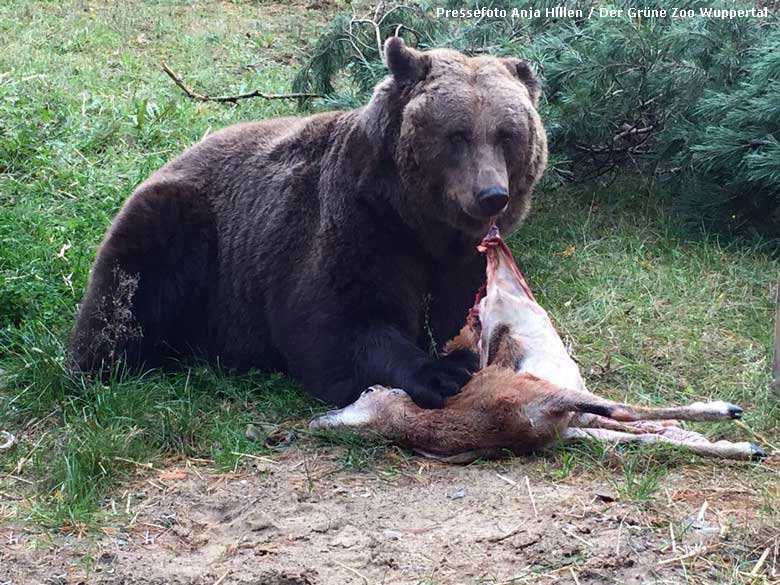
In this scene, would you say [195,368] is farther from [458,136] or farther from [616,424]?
[616,424]

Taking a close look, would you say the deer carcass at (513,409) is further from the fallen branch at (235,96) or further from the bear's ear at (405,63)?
the fallen branch at (235,96)

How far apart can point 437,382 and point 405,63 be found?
5.02ft

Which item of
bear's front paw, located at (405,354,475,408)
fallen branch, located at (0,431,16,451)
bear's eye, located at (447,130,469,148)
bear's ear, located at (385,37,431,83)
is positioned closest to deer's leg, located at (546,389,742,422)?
bear's front paw, located at (405,354,475,408)

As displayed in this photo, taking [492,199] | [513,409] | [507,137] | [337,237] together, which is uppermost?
[507,137]

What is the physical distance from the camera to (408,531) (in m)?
3.76

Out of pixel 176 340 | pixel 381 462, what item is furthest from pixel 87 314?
pixel 381 462

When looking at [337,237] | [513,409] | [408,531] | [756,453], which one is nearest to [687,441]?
[756,453]

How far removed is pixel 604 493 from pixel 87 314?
3.00 metres

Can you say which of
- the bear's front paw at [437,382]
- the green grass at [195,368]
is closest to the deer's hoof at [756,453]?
the green grass at [195,368]

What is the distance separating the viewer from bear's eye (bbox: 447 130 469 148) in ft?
15.9

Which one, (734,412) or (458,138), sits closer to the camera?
(734,412)

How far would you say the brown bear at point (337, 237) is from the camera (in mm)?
4871

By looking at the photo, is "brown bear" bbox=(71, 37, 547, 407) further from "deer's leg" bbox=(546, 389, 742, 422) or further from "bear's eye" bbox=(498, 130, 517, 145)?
"deer's leg" bbox=(546, 389, 742, 422)

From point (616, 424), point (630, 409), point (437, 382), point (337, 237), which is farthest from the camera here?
point (337, 237)
